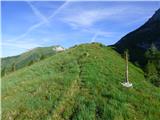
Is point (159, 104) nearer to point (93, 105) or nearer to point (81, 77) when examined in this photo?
point (93, 105)

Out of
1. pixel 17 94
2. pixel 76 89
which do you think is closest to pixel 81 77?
pixel 76 89

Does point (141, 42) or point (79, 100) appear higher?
point (141, 42)

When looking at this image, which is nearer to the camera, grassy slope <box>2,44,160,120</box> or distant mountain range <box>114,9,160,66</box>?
grassy slope <box>2,44,160,120</box>

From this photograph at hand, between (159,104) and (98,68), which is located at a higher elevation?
(98,68)

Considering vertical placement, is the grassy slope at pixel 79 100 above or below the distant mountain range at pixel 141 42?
below

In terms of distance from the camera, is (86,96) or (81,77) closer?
(86,96)

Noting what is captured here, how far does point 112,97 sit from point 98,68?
19.0 metres

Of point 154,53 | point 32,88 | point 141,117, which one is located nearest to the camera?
point 141,117

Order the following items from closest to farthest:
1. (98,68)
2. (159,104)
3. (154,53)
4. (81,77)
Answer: (159,104) < (81,77) < (98,68) < (154,53)

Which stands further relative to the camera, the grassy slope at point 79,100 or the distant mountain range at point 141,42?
the distant mountain range at point 141,42

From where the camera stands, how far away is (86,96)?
32156 mm

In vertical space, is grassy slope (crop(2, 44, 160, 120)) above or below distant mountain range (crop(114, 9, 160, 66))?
below

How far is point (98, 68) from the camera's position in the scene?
50906mm

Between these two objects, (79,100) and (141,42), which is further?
(141,42)
